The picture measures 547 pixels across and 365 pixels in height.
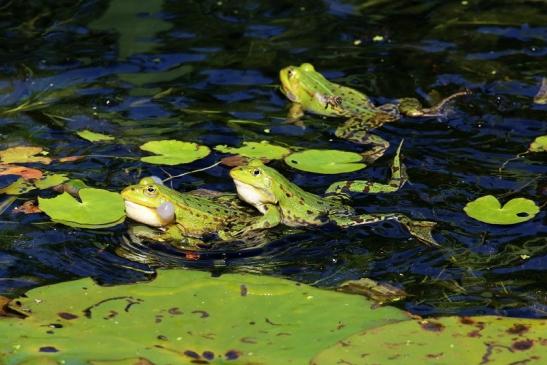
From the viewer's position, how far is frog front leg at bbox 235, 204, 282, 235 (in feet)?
18.1

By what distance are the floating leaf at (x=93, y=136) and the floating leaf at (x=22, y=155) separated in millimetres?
298

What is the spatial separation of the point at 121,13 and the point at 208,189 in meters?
3.44

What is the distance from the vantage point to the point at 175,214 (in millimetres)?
5469

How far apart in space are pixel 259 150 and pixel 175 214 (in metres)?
1.15

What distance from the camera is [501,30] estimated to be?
862 cm

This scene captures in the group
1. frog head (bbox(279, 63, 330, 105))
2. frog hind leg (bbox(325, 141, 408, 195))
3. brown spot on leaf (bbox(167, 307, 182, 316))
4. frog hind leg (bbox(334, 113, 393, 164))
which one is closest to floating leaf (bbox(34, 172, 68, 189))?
frog hind leg (bbox(325, 141, 408, 195))

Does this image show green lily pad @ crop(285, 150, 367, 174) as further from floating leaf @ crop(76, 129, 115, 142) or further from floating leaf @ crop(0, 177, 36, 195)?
floating leaf @ crop(0, 177, 36, 195)

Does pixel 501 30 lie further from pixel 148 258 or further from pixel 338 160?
pixel 148 258

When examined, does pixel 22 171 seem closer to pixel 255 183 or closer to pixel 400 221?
pixel 255 183

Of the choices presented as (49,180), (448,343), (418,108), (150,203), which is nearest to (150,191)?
(150,203)

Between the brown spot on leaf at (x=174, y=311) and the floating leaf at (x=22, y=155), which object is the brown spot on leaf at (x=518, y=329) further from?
the floating leaf at (x=22, y=155)

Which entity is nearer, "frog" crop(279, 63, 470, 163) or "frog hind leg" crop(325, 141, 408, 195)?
"frog hind leg" crop(325, 141, 408, 195)

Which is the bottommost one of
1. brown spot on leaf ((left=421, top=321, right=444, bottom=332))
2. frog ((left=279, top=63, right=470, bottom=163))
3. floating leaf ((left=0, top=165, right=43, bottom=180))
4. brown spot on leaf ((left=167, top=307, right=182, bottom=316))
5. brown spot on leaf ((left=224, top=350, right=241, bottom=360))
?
floating leaf ((left=0, top=165, right=43, bottom=180))

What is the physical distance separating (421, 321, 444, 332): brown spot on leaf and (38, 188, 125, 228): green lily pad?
1946 mm
